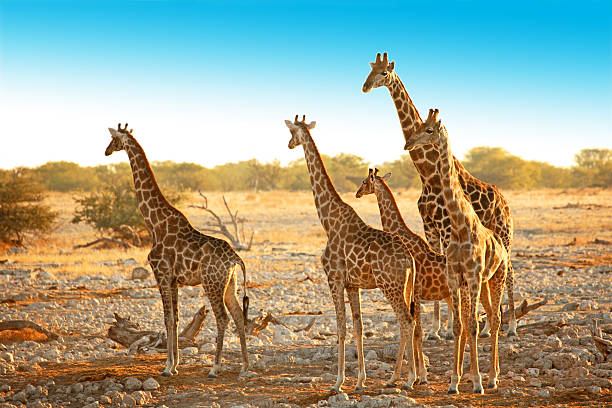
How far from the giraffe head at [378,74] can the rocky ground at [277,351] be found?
341cm

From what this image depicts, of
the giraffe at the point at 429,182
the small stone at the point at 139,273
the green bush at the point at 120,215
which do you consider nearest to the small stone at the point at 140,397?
the giraffe at the point at 429,182

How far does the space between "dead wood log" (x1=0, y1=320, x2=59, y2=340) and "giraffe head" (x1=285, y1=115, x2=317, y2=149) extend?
15.8 feet

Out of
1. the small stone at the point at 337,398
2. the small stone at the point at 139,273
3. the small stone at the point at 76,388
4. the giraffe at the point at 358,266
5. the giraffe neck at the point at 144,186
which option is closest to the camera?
the small stone at the point at 337,398

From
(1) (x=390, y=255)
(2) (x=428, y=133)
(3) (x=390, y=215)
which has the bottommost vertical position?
(1) (x=390, y=255)

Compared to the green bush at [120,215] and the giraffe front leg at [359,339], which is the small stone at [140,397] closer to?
the giraffe front leg at [359,339]

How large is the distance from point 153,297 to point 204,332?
3.10 m

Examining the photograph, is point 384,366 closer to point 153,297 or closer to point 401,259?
point 401,259

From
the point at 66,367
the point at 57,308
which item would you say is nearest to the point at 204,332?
the point at 66,367

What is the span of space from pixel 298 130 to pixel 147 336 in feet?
12.5

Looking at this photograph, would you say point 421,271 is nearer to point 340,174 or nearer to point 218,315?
Answer: point 218,315

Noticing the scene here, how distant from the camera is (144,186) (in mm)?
7887

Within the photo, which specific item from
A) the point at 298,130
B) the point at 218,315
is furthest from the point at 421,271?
the point at 218,315

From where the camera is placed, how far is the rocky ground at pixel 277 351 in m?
6.23

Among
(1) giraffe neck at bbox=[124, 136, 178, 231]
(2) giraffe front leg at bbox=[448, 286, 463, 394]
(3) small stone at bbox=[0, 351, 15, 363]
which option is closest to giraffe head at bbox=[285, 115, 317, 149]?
(1) giraffe neck at bbox=[124, 136, 178, 231]
